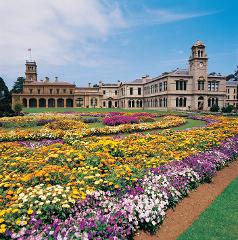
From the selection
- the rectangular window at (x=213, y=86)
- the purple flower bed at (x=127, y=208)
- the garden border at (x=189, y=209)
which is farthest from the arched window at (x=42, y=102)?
the purple flower bed at (x=127, y=208)

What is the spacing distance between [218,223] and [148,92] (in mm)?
63885

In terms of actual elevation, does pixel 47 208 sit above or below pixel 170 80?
below

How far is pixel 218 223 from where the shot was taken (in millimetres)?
5898

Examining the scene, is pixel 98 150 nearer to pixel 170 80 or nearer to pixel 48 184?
pixel 48 184

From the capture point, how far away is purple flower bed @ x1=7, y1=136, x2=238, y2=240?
4520 millimetres

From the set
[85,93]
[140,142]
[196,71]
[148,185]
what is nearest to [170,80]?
[196,71]

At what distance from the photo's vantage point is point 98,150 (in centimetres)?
877

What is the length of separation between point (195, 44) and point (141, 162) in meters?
50.3

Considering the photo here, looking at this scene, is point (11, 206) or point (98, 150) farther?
point (98, 150)

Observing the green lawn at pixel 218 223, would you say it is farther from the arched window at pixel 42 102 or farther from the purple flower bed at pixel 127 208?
the arched window at pixel 42 102

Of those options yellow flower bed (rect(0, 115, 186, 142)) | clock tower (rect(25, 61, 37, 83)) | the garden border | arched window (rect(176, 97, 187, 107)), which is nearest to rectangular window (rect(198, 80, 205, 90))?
arched window (rect(176, 97, 187, 107))

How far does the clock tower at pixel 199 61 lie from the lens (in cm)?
5356

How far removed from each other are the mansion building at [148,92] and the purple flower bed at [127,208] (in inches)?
1596

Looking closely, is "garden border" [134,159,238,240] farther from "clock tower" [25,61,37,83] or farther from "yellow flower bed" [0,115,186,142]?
"clock tower" [25,61,37,83]
